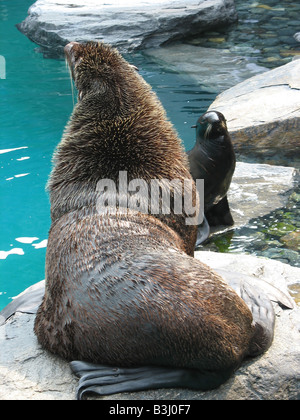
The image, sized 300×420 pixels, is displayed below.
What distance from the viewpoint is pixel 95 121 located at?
330 centimetres

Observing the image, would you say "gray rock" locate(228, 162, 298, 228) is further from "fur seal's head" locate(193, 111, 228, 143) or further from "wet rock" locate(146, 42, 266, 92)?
"wet rock" locate(146, 42, 266, 92)

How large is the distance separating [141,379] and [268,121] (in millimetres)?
4876

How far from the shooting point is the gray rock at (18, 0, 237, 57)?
11.5 meters

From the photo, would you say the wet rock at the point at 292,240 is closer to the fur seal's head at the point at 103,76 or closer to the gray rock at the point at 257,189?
the gray rock at the point at 257,189

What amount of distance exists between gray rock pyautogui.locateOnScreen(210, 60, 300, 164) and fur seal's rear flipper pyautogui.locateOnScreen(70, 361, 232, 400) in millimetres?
4636

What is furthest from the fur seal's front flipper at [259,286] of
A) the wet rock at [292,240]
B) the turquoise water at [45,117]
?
the wet rock at [292,240]

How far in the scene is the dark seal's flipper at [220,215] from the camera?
5.50m

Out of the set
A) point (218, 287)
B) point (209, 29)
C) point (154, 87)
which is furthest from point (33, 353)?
point (209, 29)

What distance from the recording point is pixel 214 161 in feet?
17.7

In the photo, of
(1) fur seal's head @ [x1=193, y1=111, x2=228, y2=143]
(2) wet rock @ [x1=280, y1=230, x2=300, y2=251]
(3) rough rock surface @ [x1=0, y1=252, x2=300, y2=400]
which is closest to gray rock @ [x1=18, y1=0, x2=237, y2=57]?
(1) fur seal's head @ [x1=193, y1=111, x2=228, y2=143]

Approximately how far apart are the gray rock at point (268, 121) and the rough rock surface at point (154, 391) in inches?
153

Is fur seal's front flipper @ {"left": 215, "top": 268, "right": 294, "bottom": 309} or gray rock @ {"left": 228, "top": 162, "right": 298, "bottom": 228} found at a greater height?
fur seal's front flipper @ {"left": 215, "top": 268, "right": 294, "bottom": 309}

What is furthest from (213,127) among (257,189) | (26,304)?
(26,304)

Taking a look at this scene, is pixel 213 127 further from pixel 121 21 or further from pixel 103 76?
pixel 121 21
